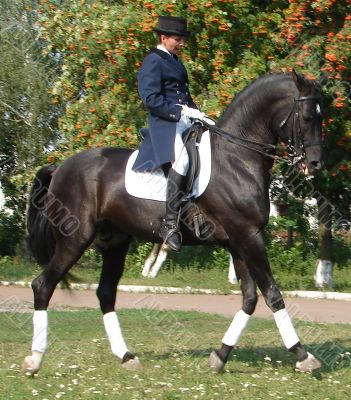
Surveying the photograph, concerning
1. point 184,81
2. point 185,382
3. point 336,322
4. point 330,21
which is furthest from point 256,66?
point 185,382

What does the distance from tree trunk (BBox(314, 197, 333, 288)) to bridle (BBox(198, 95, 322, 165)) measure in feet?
29.2

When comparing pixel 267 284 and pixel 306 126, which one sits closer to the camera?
pixel 306 126

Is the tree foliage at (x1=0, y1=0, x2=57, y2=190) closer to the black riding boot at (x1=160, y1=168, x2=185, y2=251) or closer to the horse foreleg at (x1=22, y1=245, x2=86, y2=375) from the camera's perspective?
the horse foreleg at (x1=22, y1=245, x2=86, y2=375)

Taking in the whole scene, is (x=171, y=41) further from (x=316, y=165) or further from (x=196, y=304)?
(x=196, y=304)

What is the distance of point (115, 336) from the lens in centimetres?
883

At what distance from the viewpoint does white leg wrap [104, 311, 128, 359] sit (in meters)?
8.66

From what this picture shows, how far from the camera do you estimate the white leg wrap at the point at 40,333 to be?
321 inches

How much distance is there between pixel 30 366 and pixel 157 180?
7.17ft

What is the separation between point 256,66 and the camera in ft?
49.1

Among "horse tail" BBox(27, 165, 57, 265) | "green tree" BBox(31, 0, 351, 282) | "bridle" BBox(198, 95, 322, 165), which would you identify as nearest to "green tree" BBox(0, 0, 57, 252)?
"green tree" BBox(31, 0, 351, 282)

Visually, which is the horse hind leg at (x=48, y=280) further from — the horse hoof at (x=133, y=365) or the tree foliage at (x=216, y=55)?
the tree foliage at (x=216, y=55)

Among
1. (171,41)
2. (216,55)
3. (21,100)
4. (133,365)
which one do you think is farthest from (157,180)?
(21,100)

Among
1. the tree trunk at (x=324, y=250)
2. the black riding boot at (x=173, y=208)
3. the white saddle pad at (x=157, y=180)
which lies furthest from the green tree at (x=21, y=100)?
the black riding boot at (x=173, y=208)

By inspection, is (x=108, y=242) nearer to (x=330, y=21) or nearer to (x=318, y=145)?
(x=318, y=145)
